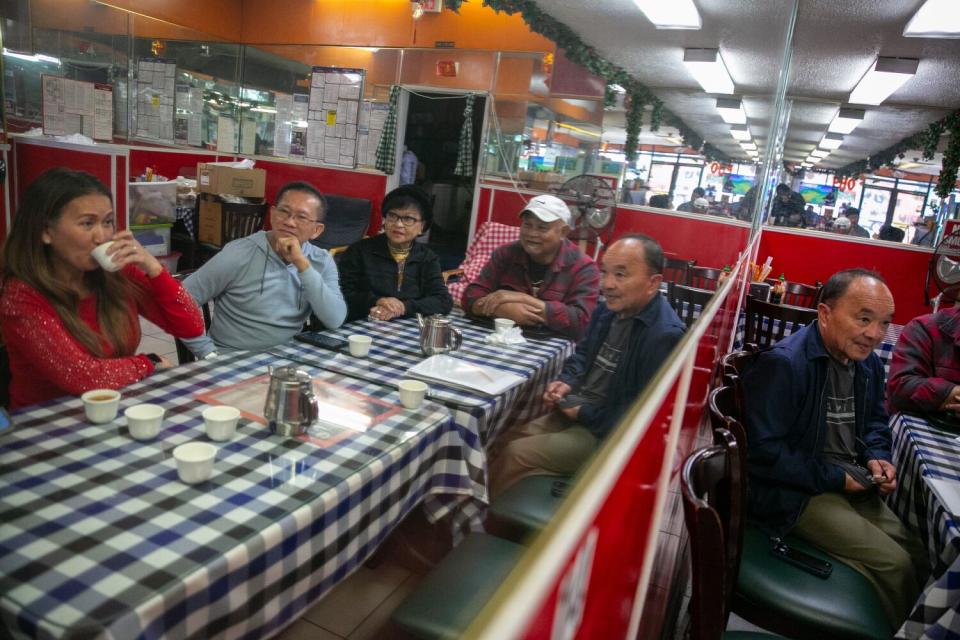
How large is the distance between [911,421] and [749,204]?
1.16 metres

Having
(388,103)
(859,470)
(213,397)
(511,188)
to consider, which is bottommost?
(859,470)

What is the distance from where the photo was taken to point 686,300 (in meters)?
1.36

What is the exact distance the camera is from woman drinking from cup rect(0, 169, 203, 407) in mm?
1145

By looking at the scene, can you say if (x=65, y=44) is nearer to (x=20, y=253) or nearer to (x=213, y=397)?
(x=20, y=253)

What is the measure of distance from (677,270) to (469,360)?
0.66 metres

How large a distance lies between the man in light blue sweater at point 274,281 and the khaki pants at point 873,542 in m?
1.25

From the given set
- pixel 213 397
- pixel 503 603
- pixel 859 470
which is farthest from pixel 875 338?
pixel 503 603

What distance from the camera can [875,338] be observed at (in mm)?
1444

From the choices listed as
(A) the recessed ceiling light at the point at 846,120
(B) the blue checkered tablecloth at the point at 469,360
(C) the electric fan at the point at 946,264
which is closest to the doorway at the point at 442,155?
(C) the electric fan at the point at 946,264

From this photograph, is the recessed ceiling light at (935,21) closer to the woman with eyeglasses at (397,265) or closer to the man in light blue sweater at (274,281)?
the woman with eyeglasses at (397,265)

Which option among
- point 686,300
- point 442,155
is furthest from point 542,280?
point 442,155

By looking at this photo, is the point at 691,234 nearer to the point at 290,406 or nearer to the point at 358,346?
the point at 358,346

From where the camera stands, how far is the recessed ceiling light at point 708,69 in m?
1.20

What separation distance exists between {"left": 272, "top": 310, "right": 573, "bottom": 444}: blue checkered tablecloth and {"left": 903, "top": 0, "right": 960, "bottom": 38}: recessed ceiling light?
345 centimetres
